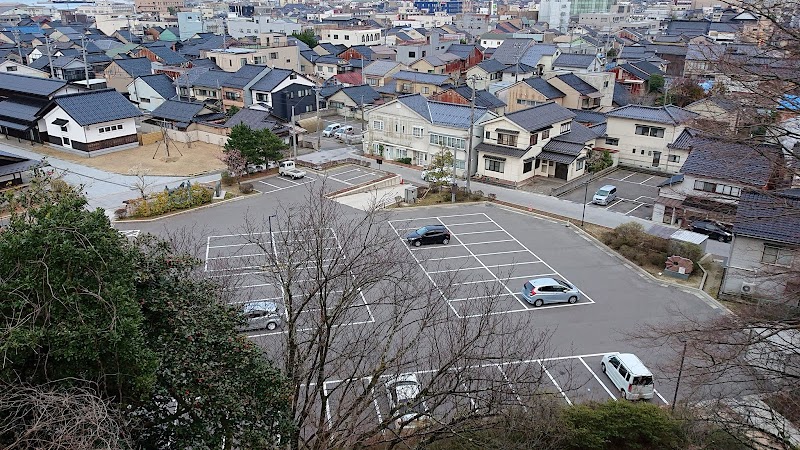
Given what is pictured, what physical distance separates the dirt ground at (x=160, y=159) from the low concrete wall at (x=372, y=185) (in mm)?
7756

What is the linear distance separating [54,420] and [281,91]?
3315cm

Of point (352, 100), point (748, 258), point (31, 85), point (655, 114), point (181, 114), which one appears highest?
point (31, 85)

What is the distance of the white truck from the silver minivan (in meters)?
13.0

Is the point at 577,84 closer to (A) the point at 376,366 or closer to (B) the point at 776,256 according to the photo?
(B) the point at 776,256

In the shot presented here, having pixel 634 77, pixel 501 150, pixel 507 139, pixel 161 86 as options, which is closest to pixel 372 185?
pixel 501 150

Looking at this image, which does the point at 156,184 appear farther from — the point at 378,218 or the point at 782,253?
the point at 782,253

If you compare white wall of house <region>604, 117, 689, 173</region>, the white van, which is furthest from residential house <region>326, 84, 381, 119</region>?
the white van

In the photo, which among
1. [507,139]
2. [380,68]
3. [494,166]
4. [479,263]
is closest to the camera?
[479,263]

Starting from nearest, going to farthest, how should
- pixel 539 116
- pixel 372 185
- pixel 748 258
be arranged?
pixel 748 258, pixel 372 185, pixel 539 116

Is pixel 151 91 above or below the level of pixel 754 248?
above

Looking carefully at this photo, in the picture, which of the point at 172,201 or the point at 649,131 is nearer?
the point at 172,201

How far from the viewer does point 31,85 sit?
105 ft

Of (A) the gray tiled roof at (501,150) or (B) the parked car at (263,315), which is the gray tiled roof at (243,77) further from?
(B) the parked car at (263,315)

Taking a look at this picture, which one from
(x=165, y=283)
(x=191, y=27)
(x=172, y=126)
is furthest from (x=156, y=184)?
(x=191, y=27)
